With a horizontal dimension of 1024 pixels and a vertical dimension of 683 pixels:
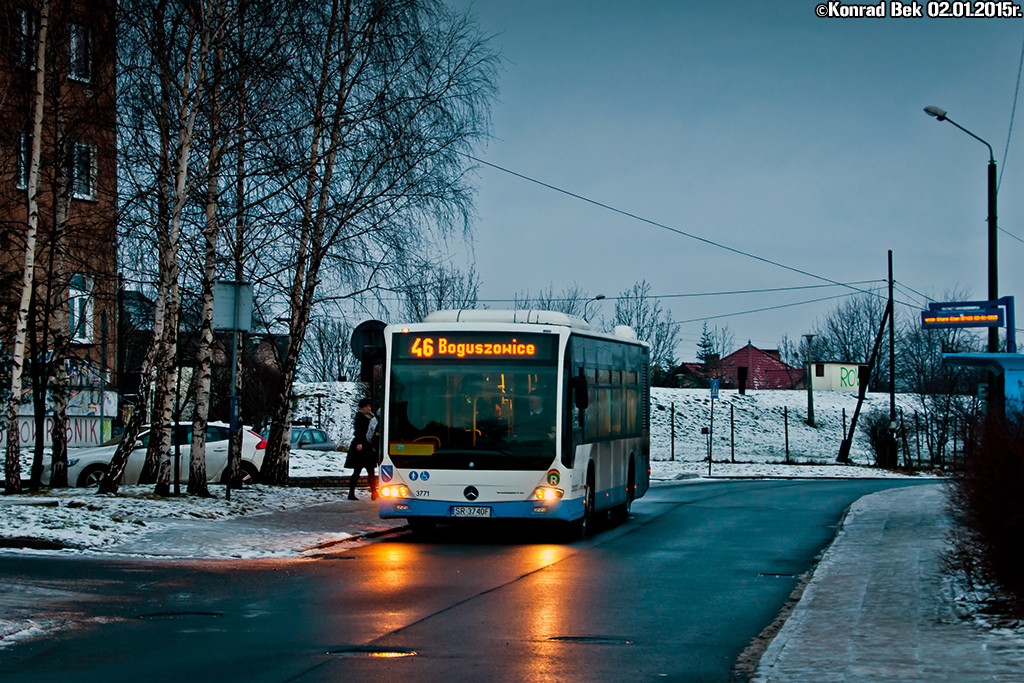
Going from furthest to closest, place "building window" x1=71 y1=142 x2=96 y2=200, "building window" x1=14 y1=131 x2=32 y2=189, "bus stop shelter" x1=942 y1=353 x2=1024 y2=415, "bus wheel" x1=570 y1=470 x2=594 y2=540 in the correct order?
"building window" x1=71 y1=142 x2=96 y2=200 → "building window" x1=14 y1=131 x2=32 y2=189 → "bus wheel" x1=570 y1=470 x2=594 y2=540 → "bus stop shelter" x1=942 y1=353 x2=1024 y2=415

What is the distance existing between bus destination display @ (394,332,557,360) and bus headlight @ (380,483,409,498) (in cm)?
173

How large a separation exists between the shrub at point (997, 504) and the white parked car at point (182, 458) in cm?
1763

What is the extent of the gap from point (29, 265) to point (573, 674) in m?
13.9

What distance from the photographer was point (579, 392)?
17.0m

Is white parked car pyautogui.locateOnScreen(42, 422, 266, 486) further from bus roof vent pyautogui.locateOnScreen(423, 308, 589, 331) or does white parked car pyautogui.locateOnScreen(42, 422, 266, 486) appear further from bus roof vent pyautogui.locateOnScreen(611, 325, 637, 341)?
bus roof vent pyautogui.locateOnScreen(611, 325, 637, 341)

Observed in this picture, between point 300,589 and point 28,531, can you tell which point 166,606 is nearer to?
point 300,589

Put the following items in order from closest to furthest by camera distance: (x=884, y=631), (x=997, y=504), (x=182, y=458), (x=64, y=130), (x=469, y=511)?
(x=997, y=504) → (x=884, y=631) → (x=469, y=511) → (x=64, y=130) → (x=182, y=458)

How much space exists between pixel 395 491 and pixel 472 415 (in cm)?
147

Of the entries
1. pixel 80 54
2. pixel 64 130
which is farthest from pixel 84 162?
pixel 80 54

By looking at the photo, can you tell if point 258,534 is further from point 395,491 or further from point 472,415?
point 472,415

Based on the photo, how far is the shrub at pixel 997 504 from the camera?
885 cm

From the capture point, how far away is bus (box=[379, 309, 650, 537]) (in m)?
16.7

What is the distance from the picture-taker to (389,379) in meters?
17.2

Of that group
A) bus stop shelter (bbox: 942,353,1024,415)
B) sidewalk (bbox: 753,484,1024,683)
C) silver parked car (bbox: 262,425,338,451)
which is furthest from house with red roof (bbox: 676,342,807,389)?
sidewalk (bbox: 753,484,1024,683)
